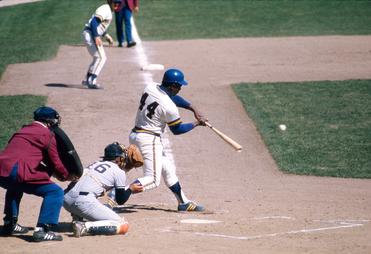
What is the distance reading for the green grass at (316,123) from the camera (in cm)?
1473

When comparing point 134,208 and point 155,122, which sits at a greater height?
point 155,122

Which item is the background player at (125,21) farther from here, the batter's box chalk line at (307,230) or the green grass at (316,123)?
the batter's box chalk line at (307,230)

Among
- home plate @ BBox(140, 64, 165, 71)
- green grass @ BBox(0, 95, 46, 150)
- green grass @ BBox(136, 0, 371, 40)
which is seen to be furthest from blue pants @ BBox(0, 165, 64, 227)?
green grass @ BBox(136, 0, 371, 40)

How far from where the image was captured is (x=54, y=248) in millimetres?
9227

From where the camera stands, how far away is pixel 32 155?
9438mm

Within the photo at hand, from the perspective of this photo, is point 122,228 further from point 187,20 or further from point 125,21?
point 187,20

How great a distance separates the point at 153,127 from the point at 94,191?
4.89 feet

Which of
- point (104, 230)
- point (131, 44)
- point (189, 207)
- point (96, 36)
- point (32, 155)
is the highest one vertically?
point (32, 155)

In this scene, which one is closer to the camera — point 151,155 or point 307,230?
point 307,230

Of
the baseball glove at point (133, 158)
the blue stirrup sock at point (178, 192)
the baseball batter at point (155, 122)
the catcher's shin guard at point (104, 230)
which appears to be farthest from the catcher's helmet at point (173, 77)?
the catcher's shin guard at point (104, 230)

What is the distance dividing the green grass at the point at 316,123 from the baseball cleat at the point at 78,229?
17.2 feet

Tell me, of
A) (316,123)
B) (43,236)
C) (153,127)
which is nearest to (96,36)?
(316,123)

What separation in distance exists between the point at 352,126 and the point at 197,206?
247 inches

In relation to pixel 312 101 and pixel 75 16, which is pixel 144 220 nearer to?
pixel 312 101
